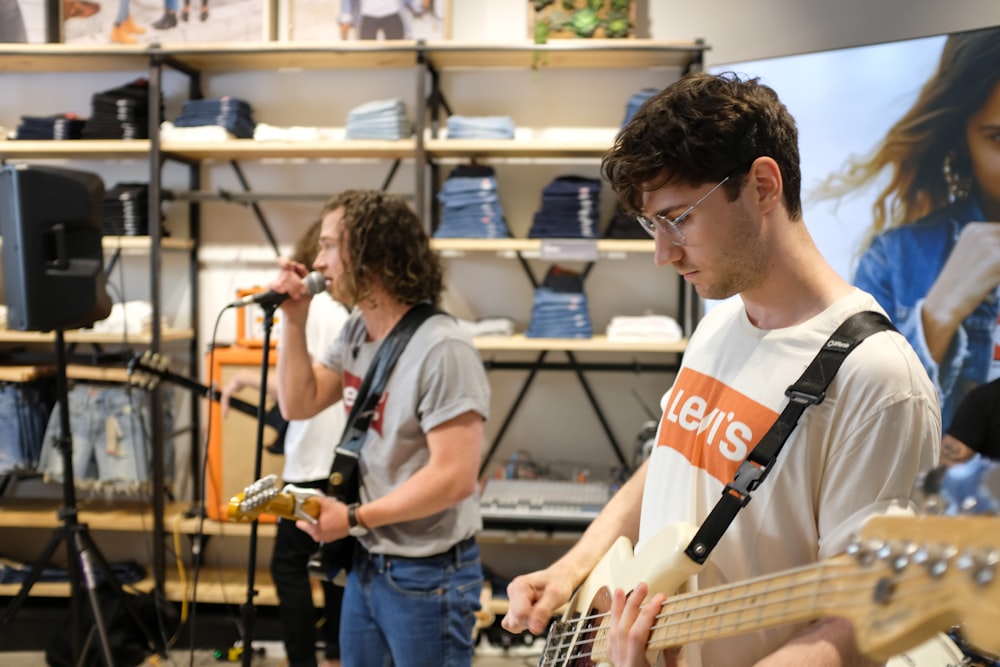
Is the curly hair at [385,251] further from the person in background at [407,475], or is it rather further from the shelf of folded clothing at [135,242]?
the shelf of folded clothing at [135,242]

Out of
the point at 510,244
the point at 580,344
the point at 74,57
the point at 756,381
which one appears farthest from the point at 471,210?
the point at 756,381

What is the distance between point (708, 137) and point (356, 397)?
1.07m

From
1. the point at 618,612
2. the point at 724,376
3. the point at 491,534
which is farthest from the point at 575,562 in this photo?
the point at 491,534

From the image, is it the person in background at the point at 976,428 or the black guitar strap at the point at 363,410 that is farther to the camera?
the person in background at the point at 976,428

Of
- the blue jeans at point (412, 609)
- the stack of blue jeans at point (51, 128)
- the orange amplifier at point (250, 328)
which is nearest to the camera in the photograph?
the blue jeans at point (412, 609)

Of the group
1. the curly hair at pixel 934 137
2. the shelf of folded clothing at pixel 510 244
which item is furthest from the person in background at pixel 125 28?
the curly hair at pixel 934 137

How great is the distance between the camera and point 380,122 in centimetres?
334

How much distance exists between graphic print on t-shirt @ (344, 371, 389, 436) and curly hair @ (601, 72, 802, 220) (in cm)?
87

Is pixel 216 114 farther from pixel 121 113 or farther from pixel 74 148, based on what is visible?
pixel 74 148

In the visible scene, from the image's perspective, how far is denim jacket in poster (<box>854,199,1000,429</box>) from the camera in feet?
7.80

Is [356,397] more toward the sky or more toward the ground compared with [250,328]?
more toward the sky

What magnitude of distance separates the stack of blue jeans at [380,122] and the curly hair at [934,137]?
1821mm

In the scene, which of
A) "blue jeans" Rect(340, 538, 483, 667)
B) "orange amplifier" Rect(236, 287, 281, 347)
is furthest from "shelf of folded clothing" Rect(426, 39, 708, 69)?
"blue jeans" Rect(340, 538, 483, 667)

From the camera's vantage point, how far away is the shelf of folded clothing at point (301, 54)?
3240mm
